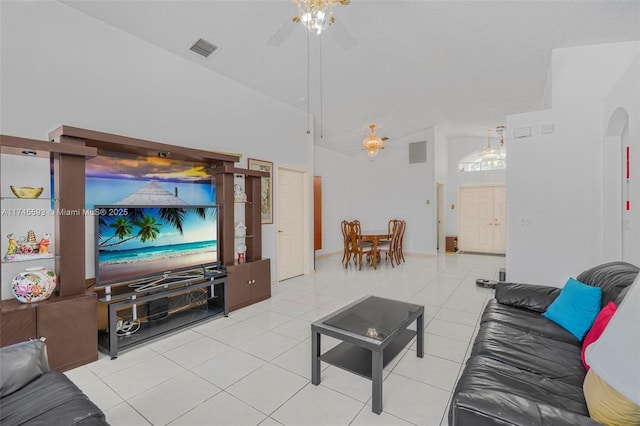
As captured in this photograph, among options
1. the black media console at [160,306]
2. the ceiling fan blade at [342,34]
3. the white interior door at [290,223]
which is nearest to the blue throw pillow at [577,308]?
the ceiling fan blade at [342,34]

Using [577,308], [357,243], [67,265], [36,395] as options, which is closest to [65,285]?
[67,265]

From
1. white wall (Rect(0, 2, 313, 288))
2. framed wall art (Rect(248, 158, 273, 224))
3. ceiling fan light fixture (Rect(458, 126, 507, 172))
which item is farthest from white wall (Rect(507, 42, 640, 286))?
ceiling fan light fixture (Rect(458, 126, 507, 172))

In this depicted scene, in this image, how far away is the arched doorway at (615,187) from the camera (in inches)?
130

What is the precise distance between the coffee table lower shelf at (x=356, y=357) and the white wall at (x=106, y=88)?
2609mm

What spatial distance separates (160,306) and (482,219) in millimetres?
8474

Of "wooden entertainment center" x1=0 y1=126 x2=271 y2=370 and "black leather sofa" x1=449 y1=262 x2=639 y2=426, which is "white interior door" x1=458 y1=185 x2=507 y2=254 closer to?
"black leather sofa" x1=449 y1=262 x2=639 y2=426

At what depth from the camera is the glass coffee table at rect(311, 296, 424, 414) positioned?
185cm

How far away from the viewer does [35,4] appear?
260 cm

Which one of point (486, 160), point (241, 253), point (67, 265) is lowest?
point (241, 253)

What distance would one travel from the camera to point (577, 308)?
2.06 metres

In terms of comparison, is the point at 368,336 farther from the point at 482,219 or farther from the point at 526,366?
the point at 482,219

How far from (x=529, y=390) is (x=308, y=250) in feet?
14.7

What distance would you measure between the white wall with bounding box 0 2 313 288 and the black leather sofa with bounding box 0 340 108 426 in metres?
1.63

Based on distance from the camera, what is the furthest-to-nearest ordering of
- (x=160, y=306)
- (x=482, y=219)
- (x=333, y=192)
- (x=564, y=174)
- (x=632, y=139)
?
(x=482, y=219) < (x=333, y=192) < (x=564, y=174) < (x=160, y=306) < (x=632, y=139)
